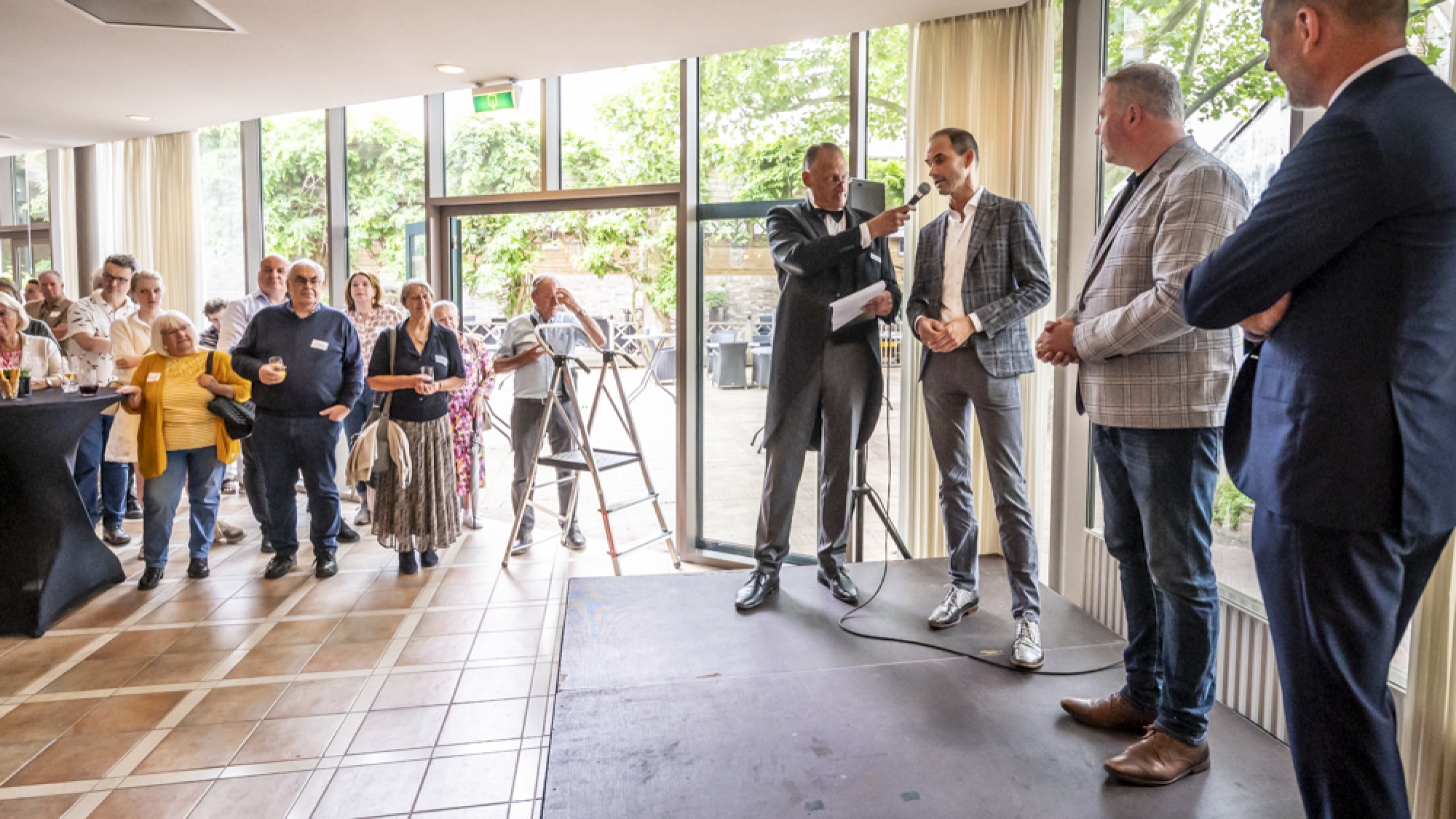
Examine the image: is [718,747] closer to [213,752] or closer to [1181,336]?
[1181,336]

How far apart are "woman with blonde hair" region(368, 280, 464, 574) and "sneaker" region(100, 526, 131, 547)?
1830 mm

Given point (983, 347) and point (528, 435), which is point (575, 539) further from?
point (983, 347)

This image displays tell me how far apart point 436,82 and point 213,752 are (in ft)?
13.1

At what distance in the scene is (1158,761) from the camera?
6.20 ft

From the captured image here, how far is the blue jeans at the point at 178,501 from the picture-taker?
420 centimetres

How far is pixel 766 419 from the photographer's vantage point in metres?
3.10

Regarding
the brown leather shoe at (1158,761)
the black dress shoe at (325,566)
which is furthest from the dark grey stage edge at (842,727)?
the black dress shoe at (325,566)

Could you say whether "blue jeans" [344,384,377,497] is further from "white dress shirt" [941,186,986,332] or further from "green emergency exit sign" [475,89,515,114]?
"white dress shirt" [941,186,986,332]

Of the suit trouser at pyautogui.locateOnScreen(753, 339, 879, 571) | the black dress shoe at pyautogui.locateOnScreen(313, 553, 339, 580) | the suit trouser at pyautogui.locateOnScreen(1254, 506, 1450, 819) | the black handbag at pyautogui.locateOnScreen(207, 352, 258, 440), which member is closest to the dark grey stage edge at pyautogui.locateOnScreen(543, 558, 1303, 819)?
the suit trouser at pyautogui.locateOnScreen(753, 339, 879, 571)

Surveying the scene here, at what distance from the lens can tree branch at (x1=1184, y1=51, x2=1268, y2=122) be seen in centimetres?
247

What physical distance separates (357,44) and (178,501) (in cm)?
254

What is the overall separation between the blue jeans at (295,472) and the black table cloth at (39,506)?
715 mm

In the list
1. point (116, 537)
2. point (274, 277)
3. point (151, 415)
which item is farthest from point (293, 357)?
point (116, 537)

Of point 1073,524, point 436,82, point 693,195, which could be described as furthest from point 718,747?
point 436,82
